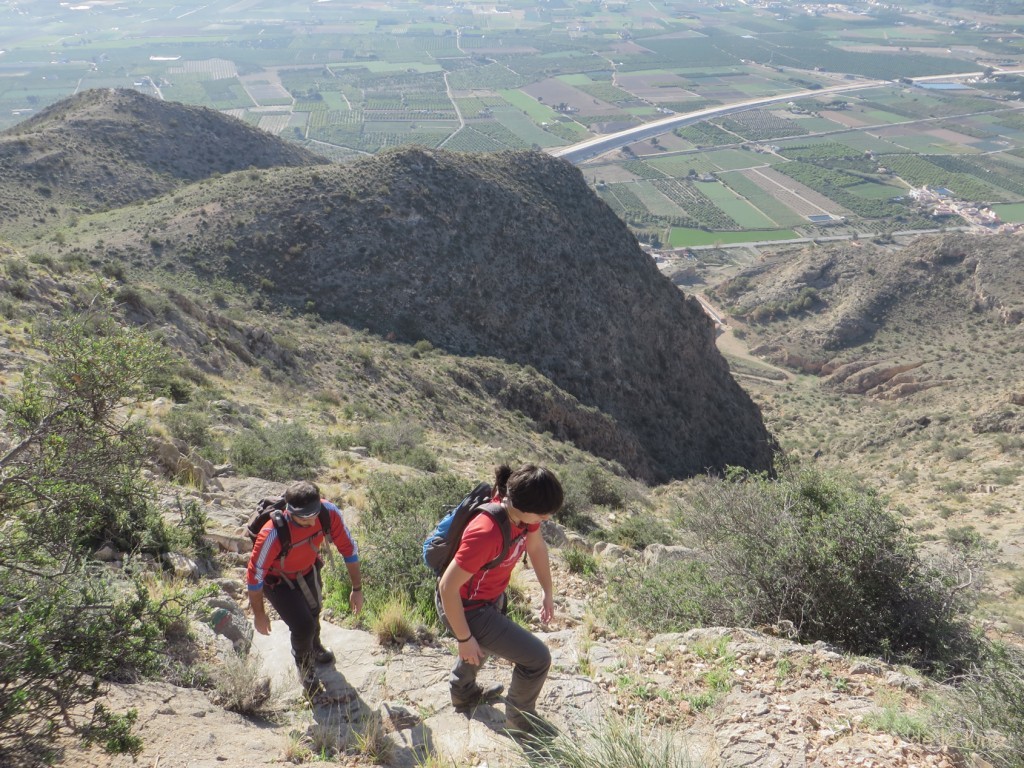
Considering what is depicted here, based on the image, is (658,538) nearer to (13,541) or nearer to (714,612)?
(714,612)

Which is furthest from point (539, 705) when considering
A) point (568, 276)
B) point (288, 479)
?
point (568, 276)

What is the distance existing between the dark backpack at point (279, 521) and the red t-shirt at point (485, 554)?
1255 mm

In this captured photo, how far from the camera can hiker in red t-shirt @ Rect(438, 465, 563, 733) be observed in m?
3.55

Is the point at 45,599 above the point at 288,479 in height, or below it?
above

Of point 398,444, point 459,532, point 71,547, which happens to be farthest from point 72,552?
point 398,444

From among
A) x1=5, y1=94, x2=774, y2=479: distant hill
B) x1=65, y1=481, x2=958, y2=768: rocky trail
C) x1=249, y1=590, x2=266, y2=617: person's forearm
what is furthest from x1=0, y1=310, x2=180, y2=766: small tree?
x1=5, y1=94, x2=774, y2=479: distant hill

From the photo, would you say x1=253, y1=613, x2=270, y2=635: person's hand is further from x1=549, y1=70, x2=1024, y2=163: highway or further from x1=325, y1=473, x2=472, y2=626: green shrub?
x1=549, y1=70, x2=1024, y2=163: highway

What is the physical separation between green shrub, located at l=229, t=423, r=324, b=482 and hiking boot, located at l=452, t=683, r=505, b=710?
632 centimetres

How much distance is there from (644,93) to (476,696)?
14239 centimetres

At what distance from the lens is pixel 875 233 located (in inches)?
2943

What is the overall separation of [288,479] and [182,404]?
11.9 feet

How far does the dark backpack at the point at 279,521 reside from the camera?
4383 millimetres

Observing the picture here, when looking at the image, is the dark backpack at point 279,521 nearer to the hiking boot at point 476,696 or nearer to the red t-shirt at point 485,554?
the red t-shirt at point 485,554

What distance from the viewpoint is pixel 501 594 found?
403 centimetres
